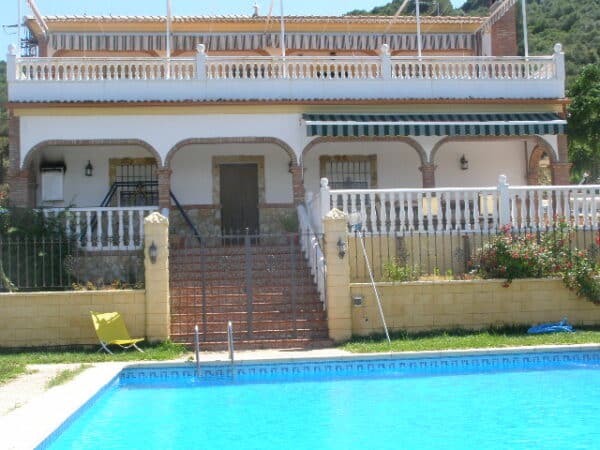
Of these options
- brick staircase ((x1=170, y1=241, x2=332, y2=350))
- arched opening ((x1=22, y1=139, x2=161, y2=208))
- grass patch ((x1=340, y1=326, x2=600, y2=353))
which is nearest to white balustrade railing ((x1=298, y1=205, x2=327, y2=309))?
brick staircase ((x1=170, y1=241, x2=332, y2=350))

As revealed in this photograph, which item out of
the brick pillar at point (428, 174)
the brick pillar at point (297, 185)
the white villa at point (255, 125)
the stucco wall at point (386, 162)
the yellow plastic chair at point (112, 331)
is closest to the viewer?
the yellow plastic chair at point (112, 331)

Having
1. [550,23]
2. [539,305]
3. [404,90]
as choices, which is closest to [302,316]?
[539,305]

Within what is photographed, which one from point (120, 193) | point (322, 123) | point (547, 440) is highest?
point (322, 123)

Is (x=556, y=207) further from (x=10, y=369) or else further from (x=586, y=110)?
(x=10, y=369)

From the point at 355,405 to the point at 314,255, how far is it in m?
6.07

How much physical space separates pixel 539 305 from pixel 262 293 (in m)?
5.60

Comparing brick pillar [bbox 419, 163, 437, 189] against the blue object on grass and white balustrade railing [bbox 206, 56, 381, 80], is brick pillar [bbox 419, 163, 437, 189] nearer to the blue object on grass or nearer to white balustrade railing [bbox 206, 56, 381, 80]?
white balustrade railing [bbox 206, 56, 381, 80]

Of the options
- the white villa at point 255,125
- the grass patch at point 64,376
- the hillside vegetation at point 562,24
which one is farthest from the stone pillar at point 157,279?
the hillside vegetation at point 562,24

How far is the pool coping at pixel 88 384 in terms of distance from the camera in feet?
27.5

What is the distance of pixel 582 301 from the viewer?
50.7 feet

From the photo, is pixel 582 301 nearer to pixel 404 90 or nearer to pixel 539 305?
pixel 539 305

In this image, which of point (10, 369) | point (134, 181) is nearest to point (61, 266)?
point (10, 369)

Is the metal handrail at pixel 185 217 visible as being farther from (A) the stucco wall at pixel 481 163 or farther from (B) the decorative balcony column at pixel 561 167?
(B) the decorative balcony column at pixel 561 167

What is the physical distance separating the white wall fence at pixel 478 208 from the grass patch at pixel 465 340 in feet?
7.35
